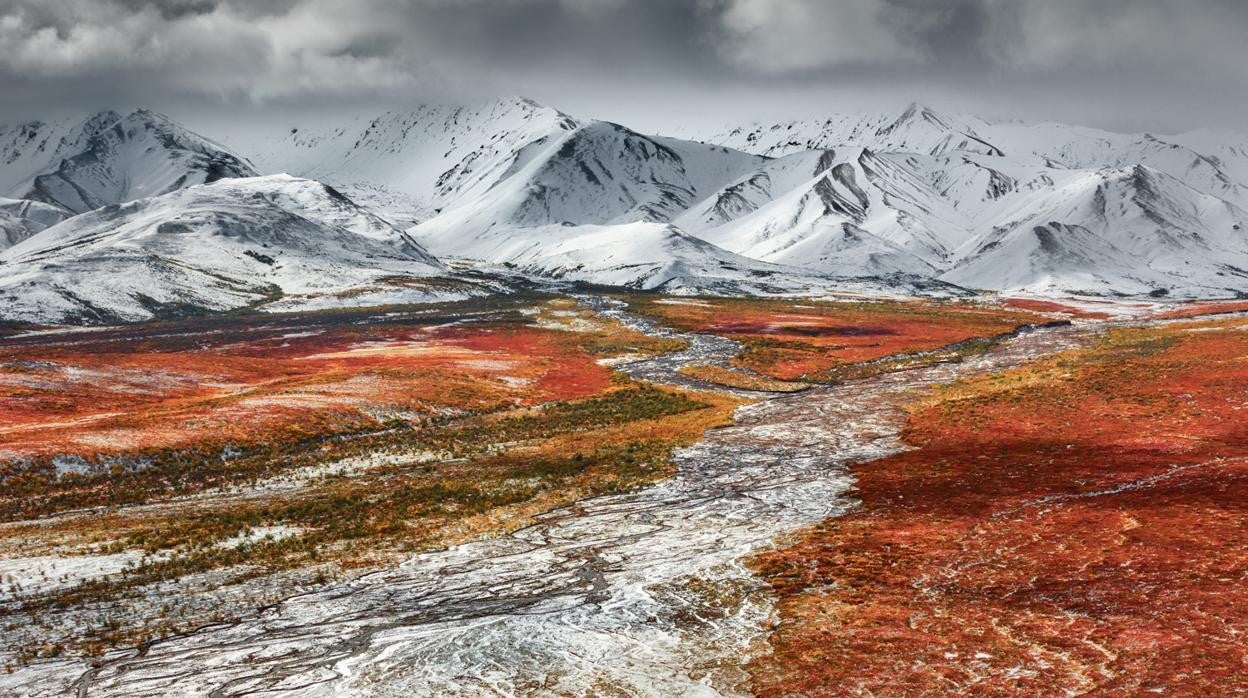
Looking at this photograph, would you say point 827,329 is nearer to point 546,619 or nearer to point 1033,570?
point 1033,570

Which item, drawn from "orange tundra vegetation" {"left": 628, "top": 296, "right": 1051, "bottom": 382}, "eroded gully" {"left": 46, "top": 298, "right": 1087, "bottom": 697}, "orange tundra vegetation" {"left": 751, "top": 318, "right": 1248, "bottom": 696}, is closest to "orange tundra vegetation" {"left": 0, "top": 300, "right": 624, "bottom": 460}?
"orange tundra vegetation" {"left": 628, "top": 296, "right": 1051, "bottom": 382}

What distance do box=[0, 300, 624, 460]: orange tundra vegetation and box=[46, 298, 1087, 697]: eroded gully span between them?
3031cm

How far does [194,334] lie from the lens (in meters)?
154

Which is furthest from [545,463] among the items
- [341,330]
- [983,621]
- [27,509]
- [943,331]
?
[341,330]

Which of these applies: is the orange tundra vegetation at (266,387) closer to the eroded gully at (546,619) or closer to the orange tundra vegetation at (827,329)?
the orange tundra vegetation at (827,329)

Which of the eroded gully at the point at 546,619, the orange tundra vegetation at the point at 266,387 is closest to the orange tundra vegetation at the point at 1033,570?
the eroded gully at the point at 546,619

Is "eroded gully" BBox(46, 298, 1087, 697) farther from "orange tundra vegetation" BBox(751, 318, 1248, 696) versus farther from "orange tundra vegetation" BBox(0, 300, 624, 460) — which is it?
"orange tundra vegetation" BBox(0, 300, 624, 460)

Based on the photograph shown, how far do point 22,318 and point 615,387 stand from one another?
178702 millimetres

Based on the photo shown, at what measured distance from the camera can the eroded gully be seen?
1994cm

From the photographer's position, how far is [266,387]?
71.8 metres

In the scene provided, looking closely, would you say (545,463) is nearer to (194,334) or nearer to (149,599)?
(149,599)

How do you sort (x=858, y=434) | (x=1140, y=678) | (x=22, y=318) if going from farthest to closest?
(x=22, y=318) < (x=858, y=434) < (x=1140, y=678)

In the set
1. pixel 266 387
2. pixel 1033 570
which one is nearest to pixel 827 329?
pixel 266 387

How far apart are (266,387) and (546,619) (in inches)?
2245
